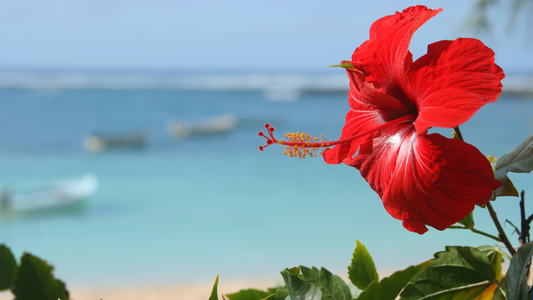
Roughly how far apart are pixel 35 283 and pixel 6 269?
0.02m

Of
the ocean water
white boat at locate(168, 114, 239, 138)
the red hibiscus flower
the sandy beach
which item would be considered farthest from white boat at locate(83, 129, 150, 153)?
the red hibiscus flower

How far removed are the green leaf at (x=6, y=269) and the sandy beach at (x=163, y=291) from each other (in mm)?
3795

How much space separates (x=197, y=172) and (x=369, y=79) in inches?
345

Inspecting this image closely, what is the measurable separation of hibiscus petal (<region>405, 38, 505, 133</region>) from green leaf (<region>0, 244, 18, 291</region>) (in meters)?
0.28

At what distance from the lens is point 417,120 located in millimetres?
277

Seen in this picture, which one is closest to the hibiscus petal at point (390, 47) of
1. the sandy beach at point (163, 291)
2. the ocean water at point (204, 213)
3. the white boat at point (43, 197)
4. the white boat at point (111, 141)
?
the ocean water at point (204, 213)

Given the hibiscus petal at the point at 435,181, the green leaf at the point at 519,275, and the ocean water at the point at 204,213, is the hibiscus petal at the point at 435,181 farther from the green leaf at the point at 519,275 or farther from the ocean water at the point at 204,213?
the ocean water at the point at 204,213

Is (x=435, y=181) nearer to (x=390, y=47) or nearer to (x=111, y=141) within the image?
(x=390, y=47)

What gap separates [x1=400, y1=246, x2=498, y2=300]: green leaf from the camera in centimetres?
31

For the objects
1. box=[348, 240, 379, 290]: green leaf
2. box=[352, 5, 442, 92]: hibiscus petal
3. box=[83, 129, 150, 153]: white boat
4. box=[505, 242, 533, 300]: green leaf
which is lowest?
box=[505, 242, 533, 300]: green leaf

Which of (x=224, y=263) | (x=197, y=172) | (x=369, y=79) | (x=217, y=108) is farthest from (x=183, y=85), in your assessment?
(x=369, y=79)

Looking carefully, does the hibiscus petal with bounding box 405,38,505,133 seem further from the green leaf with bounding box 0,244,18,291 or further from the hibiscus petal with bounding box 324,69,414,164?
the green leaf with bounding box 0,244,18,291

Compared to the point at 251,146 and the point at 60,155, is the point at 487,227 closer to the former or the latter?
the point at 251,146

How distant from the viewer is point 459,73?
10.2 inches
